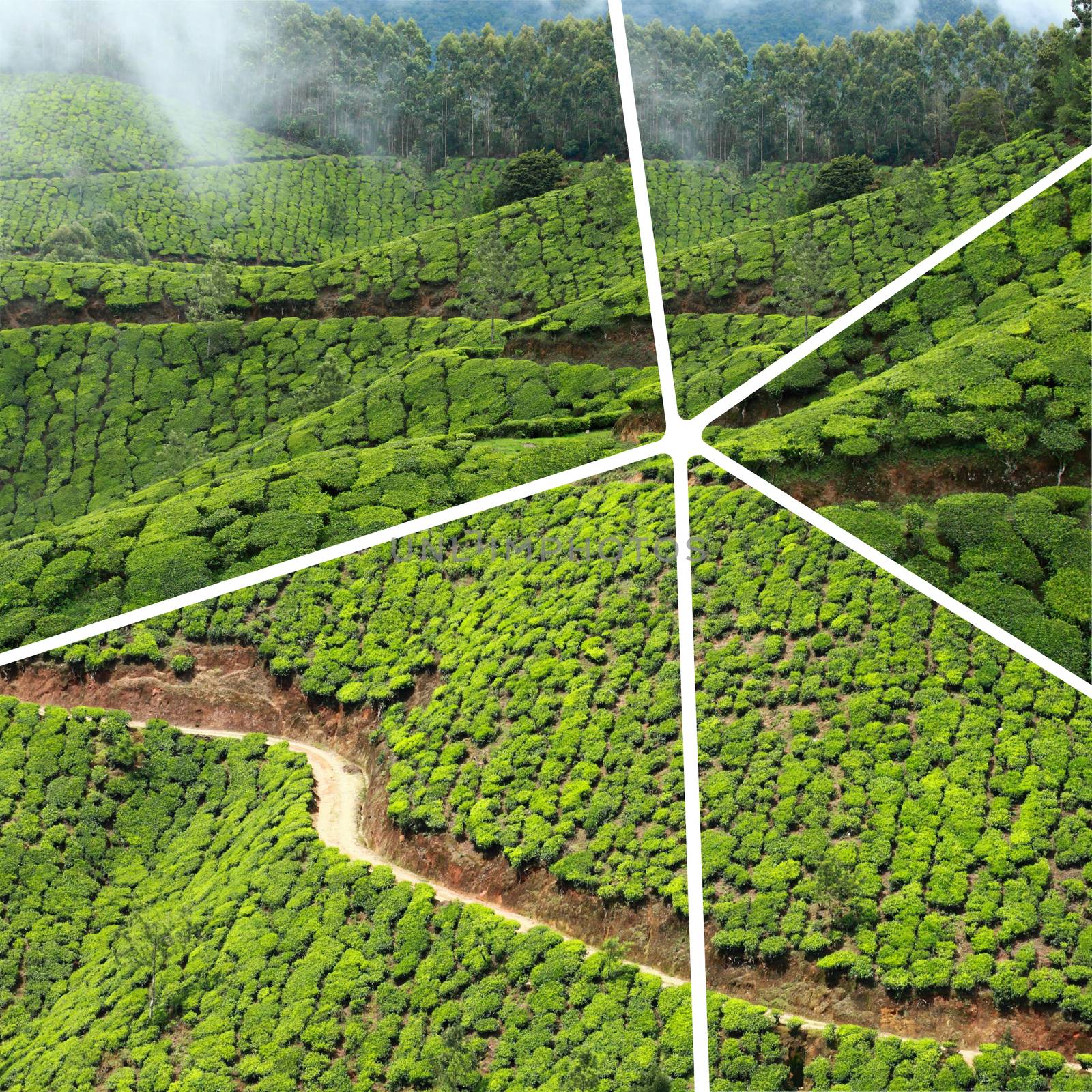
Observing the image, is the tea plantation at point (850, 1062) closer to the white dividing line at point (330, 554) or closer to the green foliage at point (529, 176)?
the white dividing line at point (330, 554)

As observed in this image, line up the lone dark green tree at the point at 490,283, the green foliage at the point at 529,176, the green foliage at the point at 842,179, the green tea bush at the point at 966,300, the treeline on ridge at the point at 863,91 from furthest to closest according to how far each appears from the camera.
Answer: the green foliage at the point at 529,176 < the lone dark green tree at the point at 490,283 < the green foliage at the point at 842,179 < the treeline on ridge at the point at 863,91 < the green tea bush at the point at 966,300

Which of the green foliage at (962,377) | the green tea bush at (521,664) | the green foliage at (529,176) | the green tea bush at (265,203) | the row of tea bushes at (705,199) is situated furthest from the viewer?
the green tea bush at (265,203)

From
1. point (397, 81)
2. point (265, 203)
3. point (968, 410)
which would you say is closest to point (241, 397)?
point (265, 203)

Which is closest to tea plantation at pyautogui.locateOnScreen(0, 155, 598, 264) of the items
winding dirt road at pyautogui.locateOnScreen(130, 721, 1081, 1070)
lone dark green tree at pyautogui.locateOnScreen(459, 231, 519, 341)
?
lone dark green tree at pyautogui.locateOnScreen(459, 231, 519, 341)

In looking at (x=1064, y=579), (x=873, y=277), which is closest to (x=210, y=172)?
(x=873, y=277)

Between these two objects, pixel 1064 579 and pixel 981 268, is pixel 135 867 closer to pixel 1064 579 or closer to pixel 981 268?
pixel 1064 579

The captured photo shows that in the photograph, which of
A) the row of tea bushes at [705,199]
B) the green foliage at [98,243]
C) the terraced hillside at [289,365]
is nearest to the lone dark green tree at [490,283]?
the terraced hillside at [289,365]

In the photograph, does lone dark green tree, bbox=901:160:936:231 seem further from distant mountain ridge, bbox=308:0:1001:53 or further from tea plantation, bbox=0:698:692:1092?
tea plantation, bbox=0:698:692:1092
